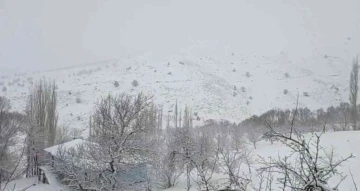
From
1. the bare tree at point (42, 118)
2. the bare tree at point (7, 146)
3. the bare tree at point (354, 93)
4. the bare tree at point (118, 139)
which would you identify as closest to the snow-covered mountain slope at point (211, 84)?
the bare tree at point (42, 118)

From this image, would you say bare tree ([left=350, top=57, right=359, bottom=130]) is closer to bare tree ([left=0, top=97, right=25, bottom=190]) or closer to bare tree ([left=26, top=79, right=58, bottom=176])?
bare tree ([left=26, top=79, right=58, bottom=176])

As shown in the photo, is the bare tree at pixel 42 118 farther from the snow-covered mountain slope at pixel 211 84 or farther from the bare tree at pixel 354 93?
the bare tree at pixel 354 93

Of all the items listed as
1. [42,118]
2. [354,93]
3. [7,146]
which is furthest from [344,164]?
[42,118]

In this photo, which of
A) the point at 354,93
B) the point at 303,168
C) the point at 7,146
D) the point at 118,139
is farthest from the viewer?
the point at 354,93

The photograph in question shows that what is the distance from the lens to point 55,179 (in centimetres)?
2616

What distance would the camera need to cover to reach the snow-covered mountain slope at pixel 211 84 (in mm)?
69812

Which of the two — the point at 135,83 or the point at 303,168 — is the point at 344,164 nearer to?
the point at 303,168

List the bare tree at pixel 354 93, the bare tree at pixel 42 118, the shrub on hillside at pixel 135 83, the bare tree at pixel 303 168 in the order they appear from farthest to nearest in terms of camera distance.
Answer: the shrub on hillside at pixel 135 83, the bare tree at pixel 354 93, the bare tree at pixel 42 118, the bare tree at pixel 303 168

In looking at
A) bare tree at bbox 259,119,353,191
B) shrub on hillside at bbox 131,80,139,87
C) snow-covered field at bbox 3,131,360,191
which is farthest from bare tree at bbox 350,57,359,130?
shrub on hillside at bbox 131,80,139,87

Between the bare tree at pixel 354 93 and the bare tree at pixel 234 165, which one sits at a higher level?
the bare tree at pixel 354 93

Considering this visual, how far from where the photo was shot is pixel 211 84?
8031 cm

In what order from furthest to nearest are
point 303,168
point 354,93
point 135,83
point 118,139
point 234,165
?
point 135,83 < point 354,93 < point 234,165 < point 118,139 < point 303,168

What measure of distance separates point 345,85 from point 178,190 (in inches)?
2855

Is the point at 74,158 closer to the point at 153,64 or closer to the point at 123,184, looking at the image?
the point at 123,184
